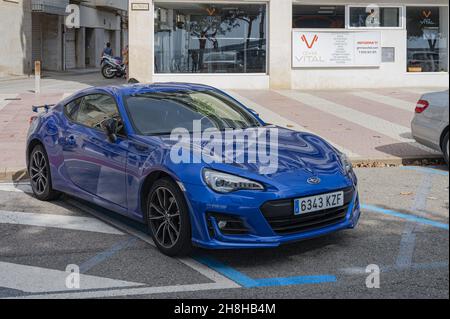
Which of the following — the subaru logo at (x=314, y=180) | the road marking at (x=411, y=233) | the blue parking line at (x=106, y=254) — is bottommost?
the blue parking line at (x=106, y=254)

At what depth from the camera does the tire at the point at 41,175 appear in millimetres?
6699

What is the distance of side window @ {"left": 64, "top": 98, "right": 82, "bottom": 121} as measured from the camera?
6.45 metres

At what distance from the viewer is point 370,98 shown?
1706 cm

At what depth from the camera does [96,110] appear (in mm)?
6156

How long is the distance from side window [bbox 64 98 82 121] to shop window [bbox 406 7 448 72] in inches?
628

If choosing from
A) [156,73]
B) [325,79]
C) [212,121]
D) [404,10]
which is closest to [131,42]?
[156,73]

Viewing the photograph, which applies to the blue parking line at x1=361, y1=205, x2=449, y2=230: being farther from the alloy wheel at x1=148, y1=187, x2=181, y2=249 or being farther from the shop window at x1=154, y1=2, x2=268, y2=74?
the shop window at x1=154, y1=2, x2=268, y2=74

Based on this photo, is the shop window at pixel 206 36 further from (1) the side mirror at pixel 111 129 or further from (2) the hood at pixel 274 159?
(2) the hood at pixel 274 159

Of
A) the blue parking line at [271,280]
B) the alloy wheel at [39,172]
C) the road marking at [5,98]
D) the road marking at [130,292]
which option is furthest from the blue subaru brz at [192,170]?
the road marking at [5,98]

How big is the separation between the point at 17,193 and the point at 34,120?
3.19 ft

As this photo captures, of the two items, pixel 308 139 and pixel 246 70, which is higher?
pixel 246 70

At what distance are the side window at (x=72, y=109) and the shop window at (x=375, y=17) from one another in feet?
48.8

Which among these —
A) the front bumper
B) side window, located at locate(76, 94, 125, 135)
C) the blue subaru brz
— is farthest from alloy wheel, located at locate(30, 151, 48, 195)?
the front bumper

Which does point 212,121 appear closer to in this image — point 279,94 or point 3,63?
point 279,94
